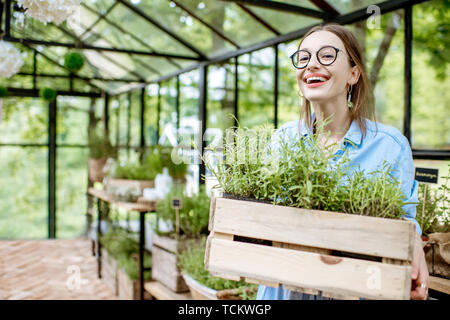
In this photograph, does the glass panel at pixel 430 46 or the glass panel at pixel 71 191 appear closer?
the glass panel at pixel 430 46

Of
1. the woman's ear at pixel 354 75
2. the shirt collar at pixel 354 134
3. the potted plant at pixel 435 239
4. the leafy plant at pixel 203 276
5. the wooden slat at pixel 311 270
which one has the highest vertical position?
the woman's ear at pixel 354 75

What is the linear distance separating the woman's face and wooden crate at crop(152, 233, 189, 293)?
1.87 metres

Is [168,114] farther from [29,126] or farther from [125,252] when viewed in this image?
[29,126]

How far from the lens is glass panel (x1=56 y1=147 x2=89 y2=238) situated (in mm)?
6219

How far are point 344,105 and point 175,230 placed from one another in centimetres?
197

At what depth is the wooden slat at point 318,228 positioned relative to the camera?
0.69m

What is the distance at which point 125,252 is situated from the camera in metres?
3.70

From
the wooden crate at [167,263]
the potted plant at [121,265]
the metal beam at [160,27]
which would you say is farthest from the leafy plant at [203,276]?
the metal beam at [160,27]

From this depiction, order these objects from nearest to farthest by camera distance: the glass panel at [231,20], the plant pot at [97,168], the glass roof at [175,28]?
the glass roof at [175,28] < the glass panel at [231,20] < the plant pot at [97,168]

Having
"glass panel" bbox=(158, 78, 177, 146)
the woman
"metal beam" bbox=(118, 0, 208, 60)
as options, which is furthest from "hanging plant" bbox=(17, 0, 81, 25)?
"glass panel" bbox=(158, 78, 177, 146)

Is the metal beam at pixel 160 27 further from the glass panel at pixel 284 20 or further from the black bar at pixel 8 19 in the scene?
the black bar at pixel 8 19

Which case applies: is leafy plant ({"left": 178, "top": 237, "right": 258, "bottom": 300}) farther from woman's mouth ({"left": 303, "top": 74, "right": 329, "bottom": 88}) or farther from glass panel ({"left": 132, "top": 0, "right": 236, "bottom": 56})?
glass panel ({"left": 132, "top": 0, "right": 236, "bottom": 56})

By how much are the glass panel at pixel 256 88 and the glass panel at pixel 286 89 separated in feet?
0.24

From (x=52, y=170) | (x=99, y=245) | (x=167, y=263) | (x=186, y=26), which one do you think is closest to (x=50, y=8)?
(x=167, y=263)
